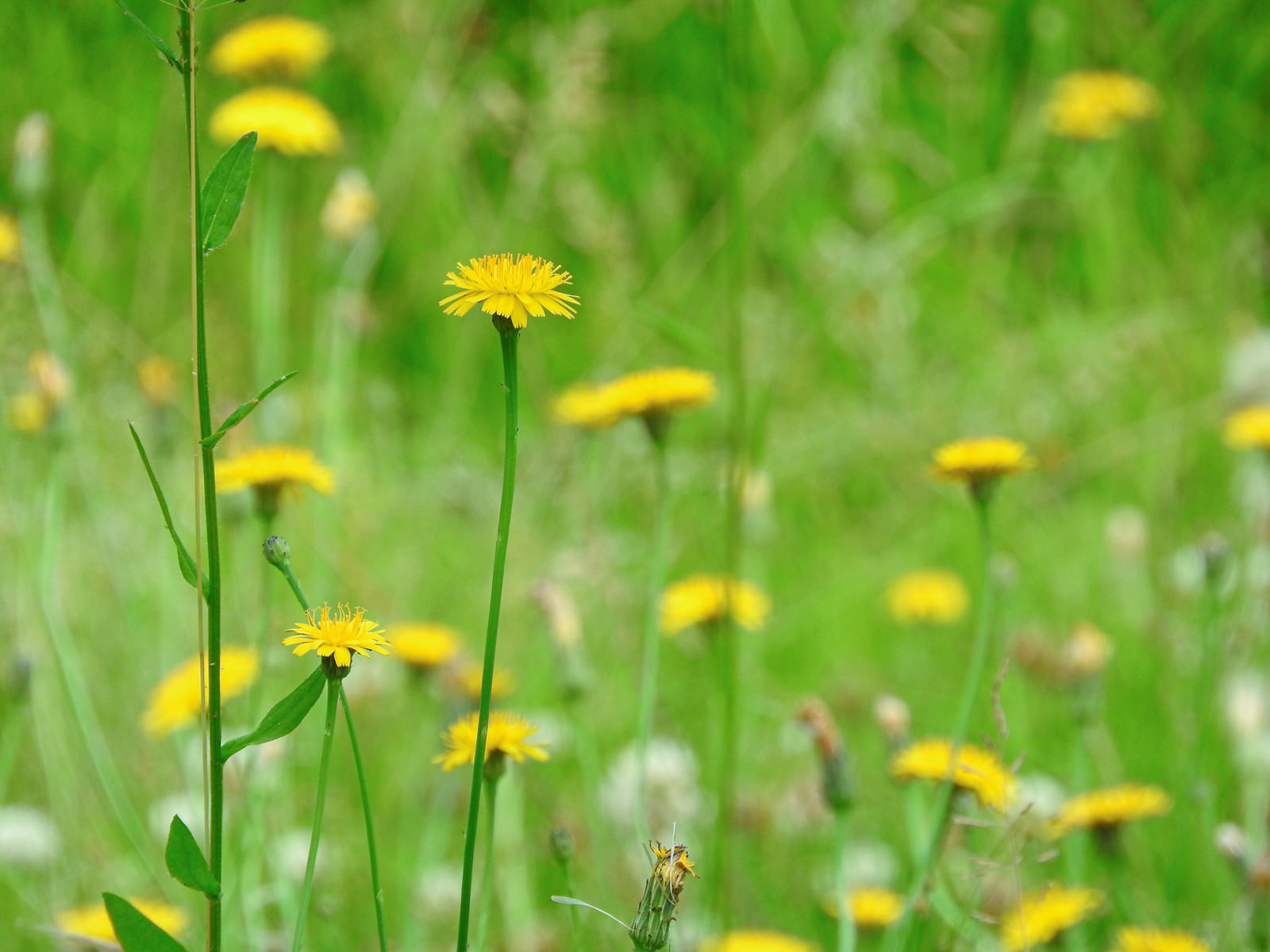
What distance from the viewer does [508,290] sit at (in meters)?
0.30

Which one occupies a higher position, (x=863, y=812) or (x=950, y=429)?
(x=950, y=429)

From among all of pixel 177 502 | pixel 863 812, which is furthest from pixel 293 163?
pixel 863 812

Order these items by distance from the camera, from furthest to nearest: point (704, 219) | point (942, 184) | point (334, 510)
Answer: point (704, 219), point (942, 184), point (334, 510)

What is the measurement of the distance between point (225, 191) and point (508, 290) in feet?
0.26

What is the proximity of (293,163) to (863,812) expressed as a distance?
161 centimetres

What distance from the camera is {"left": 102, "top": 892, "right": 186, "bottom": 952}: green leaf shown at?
0.92 feet

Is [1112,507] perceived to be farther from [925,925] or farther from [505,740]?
[505,740]

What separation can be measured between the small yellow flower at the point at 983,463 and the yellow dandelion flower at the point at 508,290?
29cm

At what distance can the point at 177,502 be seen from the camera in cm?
126

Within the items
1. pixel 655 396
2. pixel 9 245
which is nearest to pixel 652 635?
pixel 655 396

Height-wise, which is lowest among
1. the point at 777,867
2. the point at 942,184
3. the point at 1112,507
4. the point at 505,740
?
the point at 777,867

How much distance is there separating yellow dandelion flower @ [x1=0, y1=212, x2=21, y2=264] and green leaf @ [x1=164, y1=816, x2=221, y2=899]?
67 centimetres

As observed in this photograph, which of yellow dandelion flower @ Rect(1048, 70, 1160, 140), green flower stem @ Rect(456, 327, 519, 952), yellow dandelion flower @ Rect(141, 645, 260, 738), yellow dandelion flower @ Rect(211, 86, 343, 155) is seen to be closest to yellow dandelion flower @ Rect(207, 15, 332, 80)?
yellow dandelion flower @ Rect(211, 86, 343, 155)

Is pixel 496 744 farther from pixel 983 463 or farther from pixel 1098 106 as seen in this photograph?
pixel 1098 106
